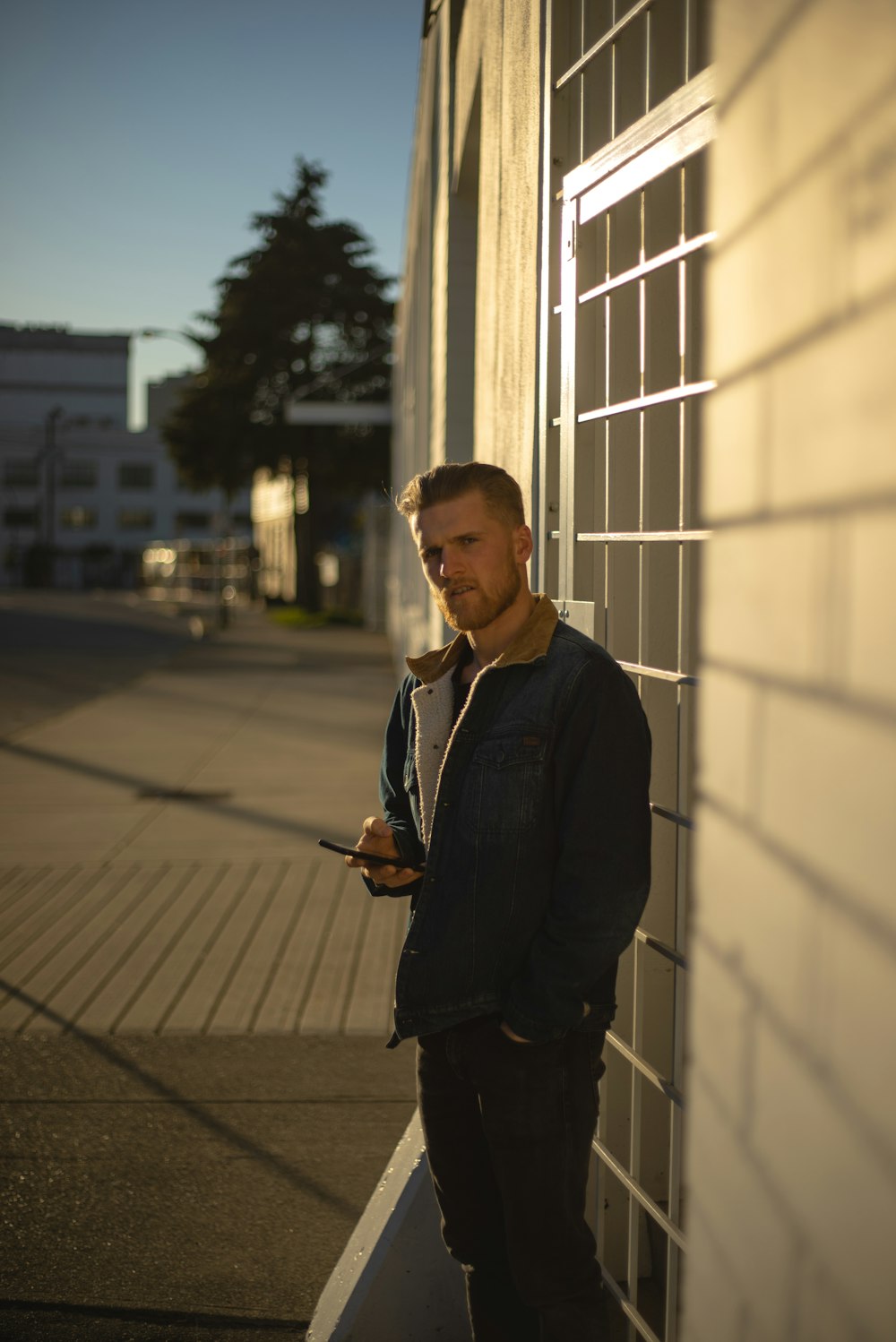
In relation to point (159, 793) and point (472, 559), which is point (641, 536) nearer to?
point (472, 559)

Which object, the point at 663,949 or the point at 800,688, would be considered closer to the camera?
the point at 800,688

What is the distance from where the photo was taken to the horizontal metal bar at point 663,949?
2.44 meters

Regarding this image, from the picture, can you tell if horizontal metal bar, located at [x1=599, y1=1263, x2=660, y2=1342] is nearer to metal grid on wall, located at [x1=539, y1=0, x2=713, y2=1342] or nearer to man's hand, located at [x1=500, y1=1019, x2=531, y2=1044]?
metal grid on wall, located at [x1=539, y1=0, x2=713, y2=1342]

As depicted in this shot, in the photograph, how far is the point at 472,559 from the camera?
7.79 feet

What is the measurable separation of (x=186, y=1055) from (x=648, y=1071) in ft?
8.43

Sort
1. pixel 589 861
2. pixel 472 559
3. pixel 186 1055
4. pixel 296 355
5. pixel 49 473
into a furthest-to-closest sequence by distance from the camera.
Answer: pixel 49 473 → pixel 296 355 → pixel 186 1055 → pixel 472 559 → pixel 589 861

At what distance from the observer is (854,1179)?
3.92 ft

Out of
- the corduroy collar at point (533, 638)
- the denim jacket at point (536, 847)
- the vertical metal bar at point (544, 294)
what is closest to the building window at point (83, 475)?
the vertical metal bar at point (544, 294)

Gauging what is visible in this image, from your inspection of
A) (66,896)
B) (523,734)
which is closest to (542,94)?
(523,734)

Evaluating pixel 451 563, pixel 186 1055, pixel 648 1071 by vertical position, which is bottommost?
pixel 186 1055

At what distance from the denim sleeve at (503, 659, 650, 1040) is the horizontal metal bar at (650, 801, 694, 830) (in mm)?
214

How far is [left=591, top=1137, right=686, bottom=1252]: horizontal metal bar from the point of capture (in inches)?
94.1

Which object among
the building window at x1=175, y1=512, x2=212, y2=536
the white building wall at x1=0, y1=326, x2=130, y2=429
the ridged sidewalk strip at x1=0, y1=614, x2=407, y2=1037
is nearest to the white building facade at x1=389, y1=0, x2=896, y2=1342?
the ridged sidewalk strip at x1=0, y1=614, x2=407, y2=1037

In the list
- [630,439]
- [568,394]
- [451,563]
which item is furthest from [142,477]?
[451,563]
